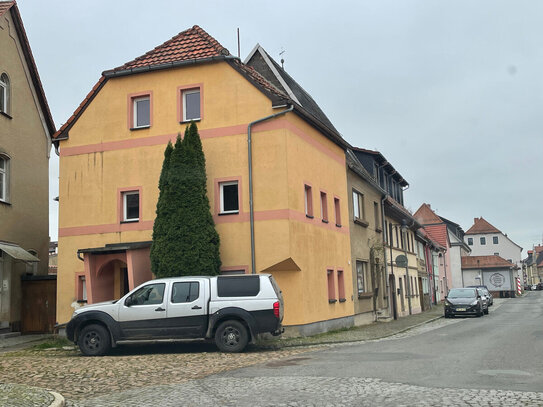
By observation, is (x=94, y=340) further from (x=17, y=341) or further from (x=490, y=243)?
(x=490, y=243)

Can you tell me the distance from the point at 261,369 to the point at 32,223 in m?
16.6

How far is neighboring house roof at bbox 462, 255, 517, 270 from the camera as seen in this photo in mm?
74075

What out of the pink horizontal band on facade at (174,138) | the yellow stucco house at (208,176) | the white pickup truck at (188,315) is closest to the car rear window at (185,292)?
the white pickup truck at (188,315)

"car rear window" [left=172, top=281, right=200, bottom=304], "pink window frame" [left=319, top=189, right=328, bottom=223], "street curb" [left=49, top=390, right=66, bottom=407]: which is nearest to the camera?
"street curb" [left=49, top=390, right=66, bottom=407]

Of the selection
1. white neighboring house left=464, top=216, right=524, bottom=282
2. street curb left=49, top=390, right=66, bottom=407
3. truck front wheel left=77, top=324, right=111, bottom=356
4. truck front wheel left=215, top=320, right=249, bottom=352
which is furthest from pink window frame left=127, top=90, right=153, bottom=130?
white neighboring house left=464, top=216, right=524, bottom=282

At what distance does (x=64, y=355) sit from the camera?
50.9ft

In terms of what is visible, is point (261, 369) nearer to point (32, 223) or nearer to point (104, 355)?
point (104, 355)

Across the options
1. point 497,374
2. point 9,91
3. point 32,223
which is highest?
point 9,91

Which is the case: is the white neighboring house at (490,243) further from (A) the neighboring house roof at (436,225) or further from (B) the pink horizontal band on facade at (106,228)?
(B) the pink horizontal band on facade at (106,228)

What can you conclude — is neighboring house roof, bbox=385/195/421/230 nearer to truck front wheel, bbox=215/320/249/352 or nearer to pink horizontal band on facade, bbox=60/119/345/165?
pink horizontal band on facade, bbox=60/119/345/165

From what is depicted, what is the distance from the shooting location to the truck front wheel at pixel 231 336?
14.5 m

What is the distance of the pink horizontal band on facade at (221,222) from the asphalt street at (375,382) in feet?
17.5

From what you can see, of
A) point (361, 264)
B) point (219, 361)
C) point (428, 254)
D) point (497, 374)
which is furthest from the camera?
point (428, 254)

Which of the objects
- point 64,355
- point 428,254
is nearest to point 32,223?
point 64,355
